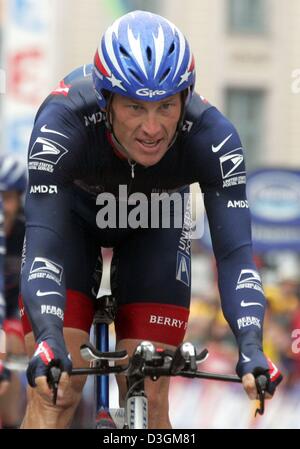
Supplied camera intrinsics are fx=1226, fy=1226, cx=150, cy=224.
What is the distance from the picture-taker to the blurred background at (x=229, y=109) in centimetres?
1150

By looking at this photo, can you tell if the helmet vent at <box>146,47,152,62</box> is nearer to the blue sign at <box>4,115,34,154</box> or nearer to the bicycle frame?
the bicycle frame

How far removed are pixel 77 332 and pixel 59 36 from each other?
79.0 feet

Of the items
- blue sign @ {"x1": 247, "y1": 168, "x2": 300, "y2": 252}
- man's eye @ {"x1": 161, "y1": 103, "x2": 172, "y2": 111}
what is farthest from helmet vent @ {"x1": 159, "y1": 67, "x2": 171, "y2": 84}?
blue sign @ {"x1": 247, "y1": 168, "x2": 300, "y2": 252}

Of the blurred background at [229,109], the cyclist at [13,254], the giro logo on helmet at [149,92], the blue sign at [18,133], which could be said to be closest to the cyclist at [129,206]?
the giro logo on helmet at [149,92]

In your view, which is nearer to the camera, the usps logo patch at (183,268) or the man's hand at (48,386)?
the man's hand at (48,386)

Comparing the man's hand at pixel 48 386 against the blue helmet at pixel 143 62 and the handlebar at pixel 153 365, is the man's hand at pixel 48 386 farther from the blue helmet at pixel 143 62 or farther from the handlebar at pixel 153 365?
the blue helmet at pixel 143 62

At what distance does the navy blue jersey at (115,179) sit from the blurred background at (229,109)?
3.94 m

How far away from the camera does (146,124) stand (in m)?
5.03

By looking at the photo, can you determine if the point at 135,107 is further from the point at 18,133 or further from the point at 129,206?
the point at 18,133

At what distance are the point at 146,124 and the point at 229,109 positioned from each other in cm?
2768

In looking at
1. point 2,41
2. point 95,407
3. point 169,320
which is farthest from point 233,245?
point 2,41

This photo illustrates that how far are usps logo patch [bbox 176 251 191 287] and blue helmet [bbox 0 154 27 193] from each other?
118 inches

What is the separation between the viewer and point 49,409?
17.7 feet
